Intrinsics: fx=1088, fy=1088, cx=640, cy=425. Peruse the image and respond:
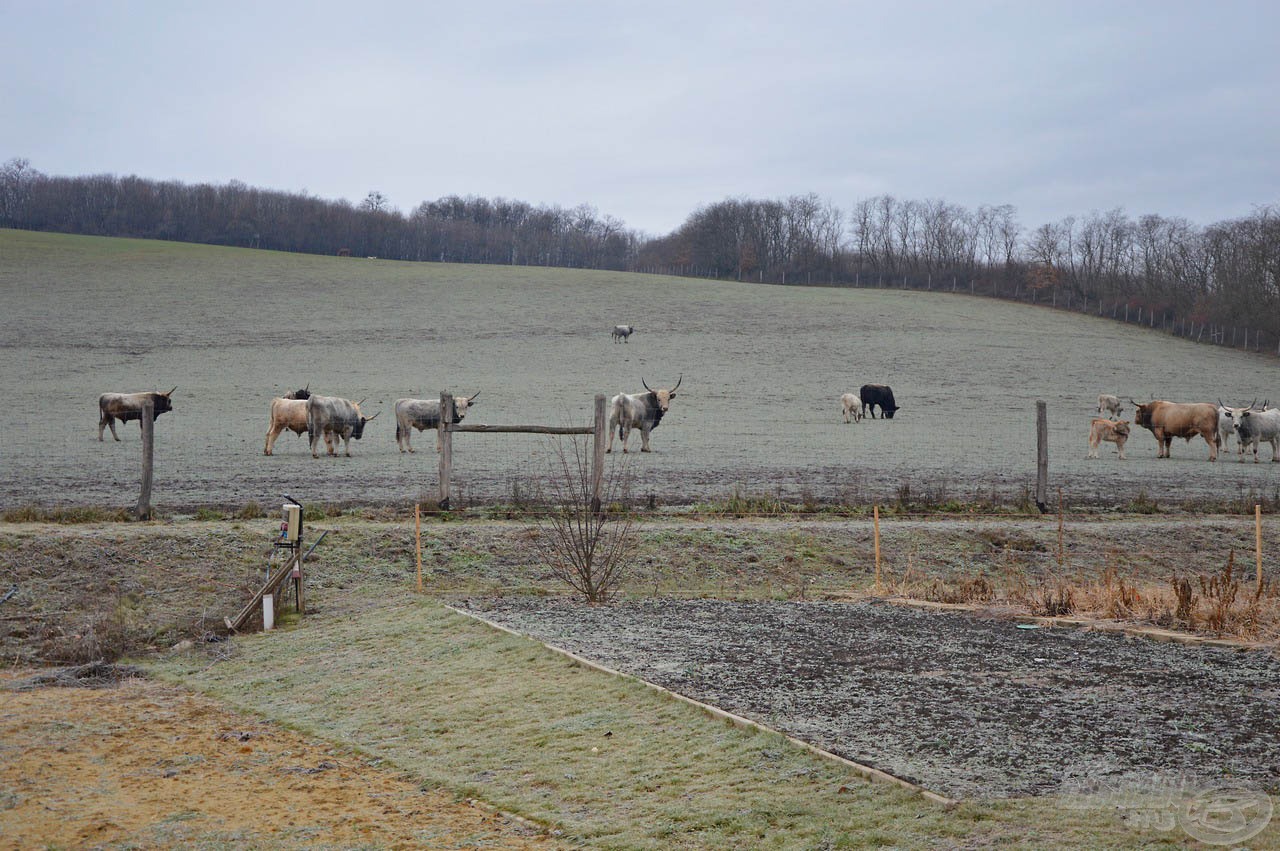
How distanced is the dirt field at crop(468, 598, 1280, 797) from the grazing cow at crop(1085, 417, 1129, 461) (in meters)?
18.4

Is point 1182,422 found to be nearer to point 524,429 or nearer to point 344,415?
point 524,429

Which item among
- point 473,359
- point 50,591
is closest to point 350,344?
point 473,359

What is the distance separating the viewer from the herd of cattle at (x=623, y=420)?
2558 cm

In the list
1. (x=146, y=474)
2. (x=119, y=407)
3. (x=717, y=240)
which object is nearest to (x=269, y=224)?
(x=717, y=240)

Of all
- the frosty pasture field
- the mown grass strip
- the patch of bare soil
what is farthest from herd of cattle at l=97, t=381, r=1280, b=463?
the patch of bare soil

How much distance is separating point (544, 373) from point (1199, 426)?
77.1 ft

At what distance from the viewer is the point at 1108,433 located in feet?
89.2

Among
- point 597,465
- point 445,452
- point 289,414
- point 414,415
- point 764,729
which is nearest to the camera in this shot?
point 764,729

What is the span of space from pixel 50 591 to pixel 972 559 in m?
11.2

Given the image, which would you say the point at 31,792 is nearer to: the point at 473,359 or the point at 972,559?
the point at 972,559

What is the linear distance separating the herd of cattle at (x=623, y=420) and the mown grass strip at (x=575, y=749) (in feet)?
51.6

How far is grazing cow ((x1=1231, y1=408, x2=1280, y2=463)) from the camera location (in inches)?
1070

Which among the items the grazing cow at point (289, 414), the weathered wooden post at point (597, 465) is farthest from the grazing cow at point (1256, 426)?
the grazing cow at point (289, 414)

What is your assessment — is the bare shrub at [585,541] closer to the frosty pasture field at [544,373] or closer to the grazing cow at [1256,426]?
the frosty pasture field at [544,373]
